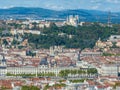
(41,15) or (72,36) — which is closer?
(72,36)

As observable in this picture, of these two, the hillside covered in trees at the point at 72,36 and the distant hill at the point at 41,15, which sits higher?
the hillside covered in trees at the point at 72,36

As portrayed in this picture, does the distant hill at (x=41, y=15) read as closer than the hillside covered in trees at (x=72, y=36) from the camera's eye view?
No

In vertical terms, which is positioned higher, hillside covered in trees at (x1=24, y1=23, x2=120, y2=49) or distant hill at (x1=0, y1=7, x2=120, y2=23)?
hillside covered in trees at (x1=24, y1=23, x2=120, y2=49)

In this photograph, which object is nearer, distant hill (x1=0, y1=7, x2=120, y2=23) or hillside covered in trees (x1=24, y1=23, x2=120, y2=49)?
hillside covered in trees (x1=24, y1=23, x2=120, y2=49)

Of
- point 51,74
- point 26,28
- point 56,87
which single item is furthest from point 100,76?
point 26,28

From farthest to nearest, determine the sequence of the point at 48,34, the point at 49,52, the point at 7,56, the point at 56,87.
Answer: the point at 48,34 → the point at 49,52 → the point at 7,56 → the point at 56,87

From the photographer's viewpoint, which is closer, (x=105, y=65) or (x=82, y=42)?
(x=105, y=65)

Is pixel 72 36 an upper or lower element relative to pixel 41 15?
upper

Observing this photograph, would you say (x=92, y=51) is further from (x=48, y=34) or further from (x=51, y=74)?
(x=51, y=74)

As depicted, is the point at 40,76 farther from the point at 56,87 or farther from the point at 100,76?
the point at 56,87

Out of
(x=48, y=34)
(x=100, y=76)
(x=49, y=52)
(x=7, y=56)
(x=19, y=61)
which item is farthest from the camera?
(x=48, y=34)
